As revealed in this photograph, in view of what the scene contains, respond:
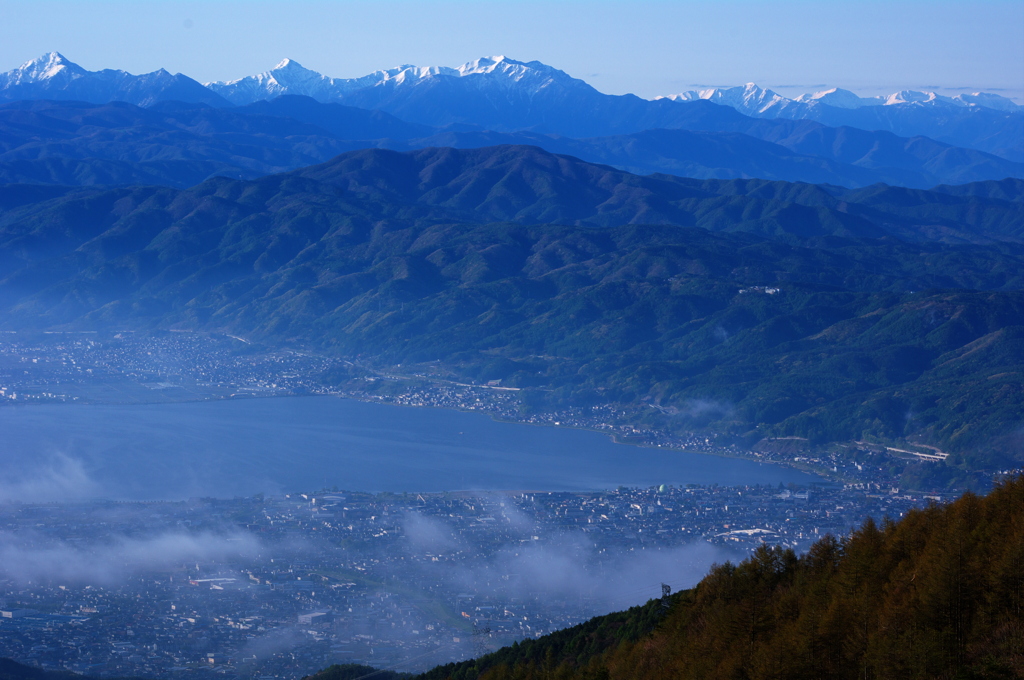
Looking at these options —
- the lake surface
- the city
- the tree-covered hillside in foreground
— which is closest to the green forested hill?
the city

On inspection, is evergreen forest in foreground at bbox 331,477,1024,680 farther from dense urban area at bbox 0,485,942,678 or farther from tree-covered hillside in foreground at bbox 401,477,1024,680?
dense urban area at bbox 0,485,942,678

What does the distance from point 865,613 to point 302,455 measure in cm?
4598

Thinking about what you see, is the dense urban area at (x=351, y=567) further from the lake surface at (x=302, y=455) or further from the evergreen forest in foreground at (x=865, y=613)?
the evergreen forest in foreground at (x=865, y=613)

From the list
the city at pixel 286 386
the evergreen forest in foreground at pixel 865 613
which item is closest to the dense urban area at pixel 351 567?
the city at pixel 286 386

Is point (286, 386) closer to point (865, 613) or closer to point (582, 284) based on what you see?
point (582, 284)

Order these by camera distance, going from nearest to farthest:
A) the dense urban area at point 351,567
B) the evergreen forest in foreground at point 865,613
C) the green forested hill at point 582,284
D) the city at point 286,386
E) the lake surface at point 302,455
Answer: the evergreen forest in foreground at point 865,613, the dense urban area at point 351,567, the lake surface at point 302,455, the city at point 286,386, the green forested hill at point 582,284

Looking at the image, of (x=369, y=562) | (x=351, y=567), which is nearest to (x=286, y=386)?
(x=369, y=562)

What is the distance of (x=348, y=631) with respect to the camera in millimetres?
30828

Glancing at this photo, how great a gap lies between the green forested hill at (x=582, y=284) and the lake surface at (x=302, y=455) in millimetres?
7600

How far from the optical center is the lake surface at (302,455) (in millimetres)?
51344

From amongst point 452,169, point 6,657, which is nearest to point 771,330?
point 6,657

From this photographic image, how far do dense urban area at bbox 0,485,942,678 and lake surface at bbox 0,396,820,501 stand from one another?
3354 mm

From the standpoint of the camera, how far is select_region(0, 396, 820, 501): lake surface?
51.3 m

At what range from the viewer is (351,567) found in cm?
3697
